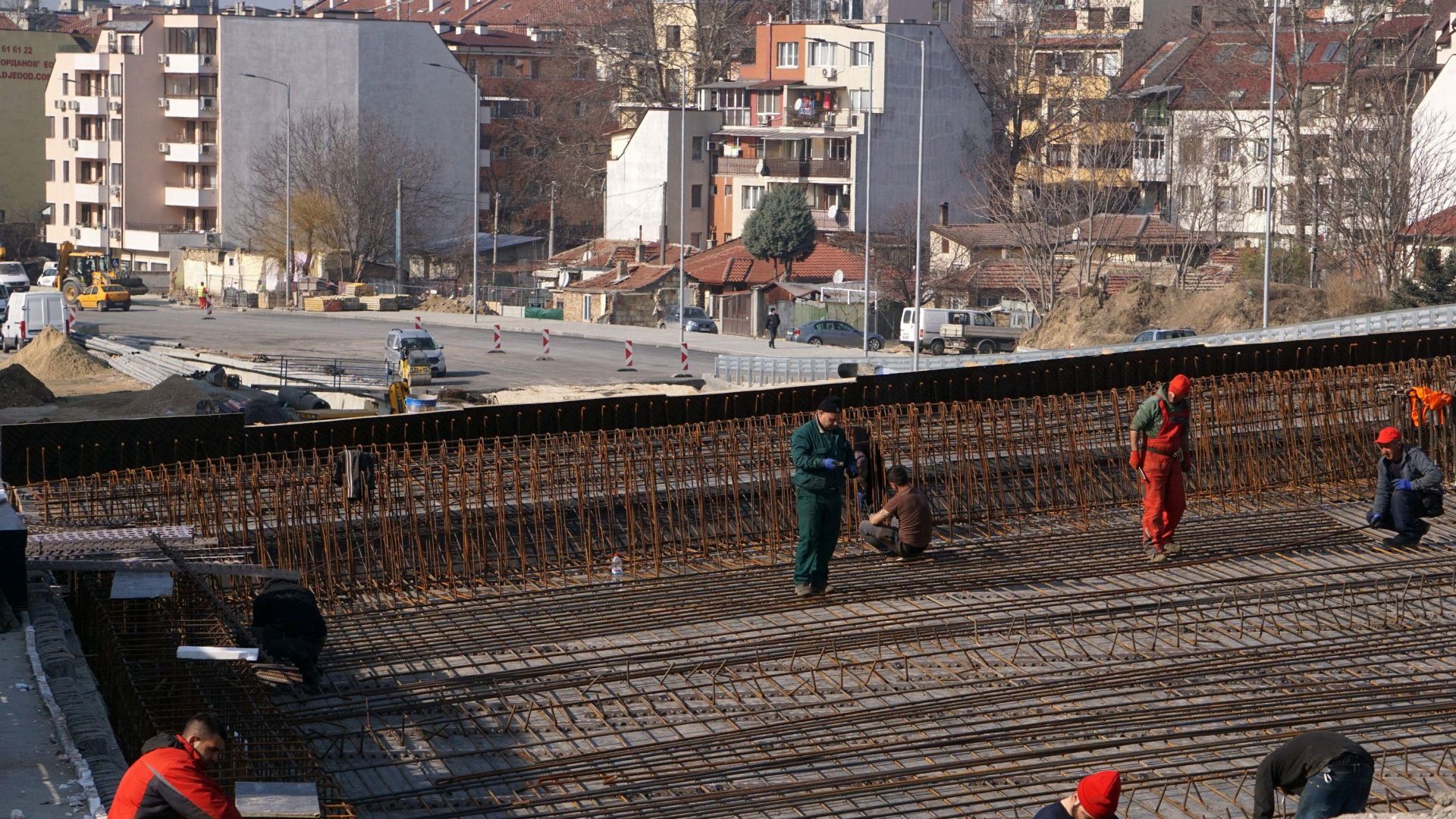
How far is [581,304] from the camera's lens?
5597 cm

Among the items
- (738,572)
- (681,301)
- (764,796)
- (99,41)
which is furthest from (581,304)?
(764,796)

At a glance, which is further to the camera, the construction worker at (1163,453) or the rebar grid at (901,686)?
the construction worker at (1163,453)

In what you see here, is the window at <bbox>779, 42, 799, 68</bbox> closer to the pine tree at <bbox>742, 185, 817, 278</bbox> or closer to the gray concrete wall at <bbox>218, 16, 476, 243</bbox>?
the pine tree at <bbox>742, 185, 817, 278</bbox>

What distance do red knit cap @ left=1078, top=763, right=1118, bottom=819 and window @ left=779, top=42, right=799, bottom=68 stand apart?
209 feet

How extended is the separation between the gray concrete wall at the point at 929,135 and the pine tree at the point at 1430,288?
26.3 meters

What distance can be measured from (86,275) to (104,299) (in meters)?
7.57

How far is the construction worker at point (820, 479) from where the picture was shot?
10.5 m

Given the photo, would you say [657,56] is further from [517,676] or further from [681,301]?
[517,676]

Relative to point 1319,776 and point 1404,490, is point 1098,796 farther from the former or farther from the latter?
point 1404,490

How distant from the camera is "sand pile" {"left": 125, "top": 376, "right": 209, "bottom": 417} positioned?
27.4m

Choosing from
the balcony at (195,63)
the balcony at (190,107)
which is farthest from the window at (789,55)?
the balcony at (195,63)

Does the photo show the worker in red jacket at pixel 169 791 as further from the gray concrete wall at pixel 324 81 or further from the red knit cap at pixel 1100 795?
the gray concrete wall at pixel 324 81

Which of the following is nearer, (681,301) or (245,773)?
(245,773)

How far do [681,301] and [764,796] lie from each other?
3681 centimetres
